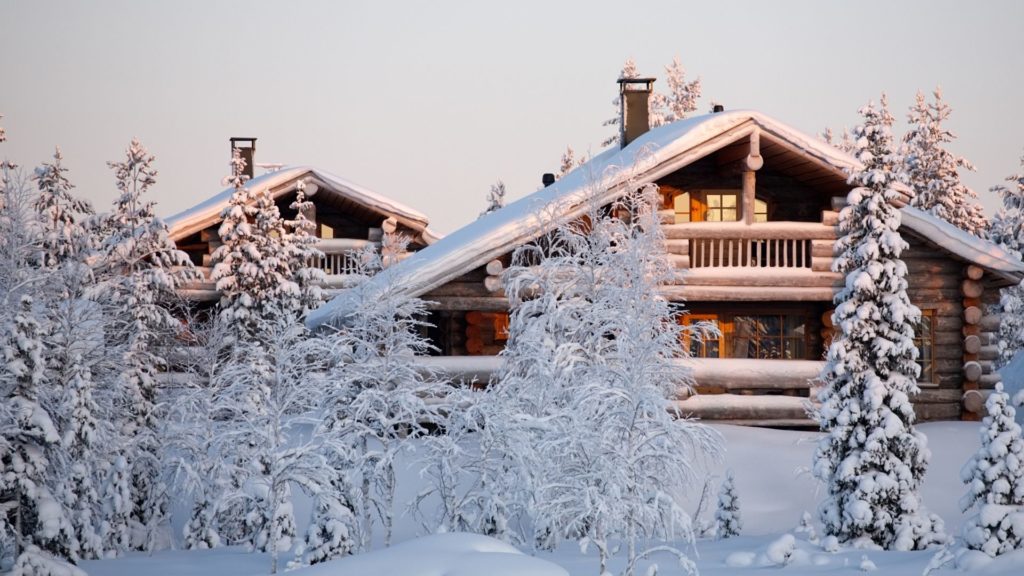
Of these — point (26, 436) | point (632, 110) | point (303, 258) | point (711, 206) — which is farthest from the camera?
point (303, 258)

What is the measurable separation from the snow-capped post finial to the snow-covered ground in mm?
8998

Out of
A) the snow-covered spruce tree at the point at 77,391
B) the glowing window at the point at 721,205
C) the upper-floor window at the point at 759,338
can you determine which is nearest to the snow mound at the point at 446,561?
the snow-covered spruce tree at the point at 77,391

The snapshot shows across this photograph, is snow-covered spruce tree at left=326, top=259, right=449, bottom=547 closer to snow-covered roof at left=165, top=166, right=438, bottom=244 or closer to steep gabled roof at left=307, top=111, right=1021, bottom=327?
steep gabled roof at left=307, top=111, right=1021, bottom=327

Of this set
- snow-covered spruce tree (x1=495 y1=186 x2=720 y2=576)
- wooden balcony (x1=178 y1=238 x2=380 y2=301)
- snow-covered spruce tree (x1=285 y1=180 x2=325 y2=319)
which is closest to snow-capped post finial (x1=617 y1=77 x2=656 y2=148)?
wooden balcony (x1=178 y1=238 x2=380 y2=301)

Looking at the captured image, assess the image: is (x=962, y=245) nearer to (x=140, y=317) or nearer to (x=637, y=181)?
(x=637, y=181)

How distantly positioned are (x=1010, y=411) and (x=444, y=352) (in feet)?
42.5

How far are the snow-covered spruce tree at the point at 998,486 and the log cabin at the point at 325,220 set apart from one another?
1931 cm

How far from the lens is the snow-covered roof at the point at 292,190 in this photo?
3409 cm

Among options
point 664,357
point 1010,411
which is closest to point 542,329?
point 664,357

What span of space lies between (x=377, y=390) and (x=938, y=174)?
108ft

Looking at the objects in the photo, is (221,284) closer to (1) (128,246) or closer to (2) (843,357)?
(1) (128,246)

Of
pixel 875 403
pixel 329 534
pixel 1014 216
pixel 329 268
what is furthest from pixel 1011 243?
pixel 329 534

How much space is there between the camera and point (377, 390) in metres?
20.2

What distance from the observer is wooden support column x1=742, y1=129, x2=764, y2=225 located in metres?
26.3
